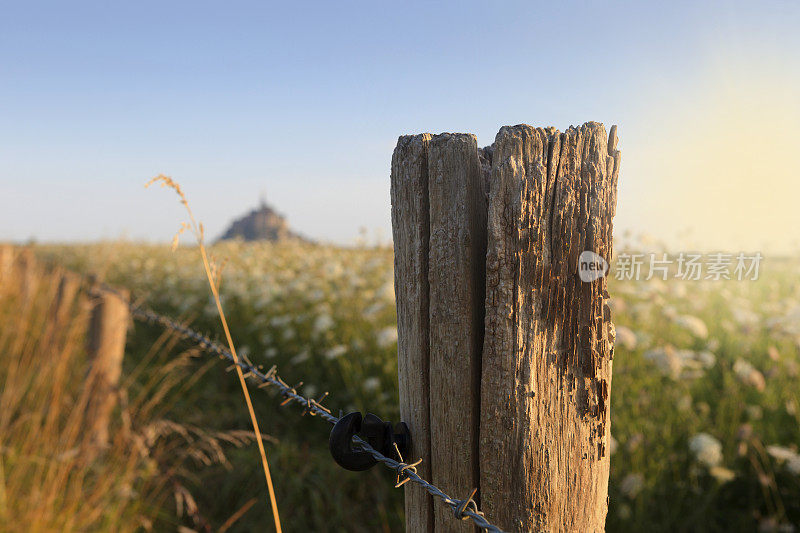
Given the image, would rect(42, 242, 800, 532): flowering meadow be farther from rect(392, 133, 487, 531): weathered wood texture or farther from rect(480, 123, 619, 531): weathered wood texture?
rect(480, 123, 619, 531): weathered wood texture

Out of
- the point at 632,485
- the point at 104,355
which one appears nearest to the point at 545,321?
the point at 632,485

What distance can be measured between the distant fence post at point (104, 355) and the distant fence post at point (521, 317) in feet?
10.3

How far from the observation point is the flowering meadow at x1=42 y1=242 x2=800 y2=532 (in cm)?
294

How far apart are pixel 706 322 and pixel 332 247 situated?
498cm

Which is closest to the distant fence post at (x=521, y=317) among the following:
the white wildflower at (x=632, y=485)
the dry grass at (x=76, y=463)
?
the dry grass at (x=76, y=463)

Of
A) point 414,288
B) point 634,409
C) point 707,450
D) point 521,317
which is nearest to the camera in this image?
point 521,317

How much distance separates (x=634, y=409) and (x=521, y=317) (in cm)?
282

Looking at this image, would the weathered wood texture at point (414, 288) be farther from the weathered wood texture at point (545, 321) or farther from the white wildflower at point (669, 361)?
the white wildflower at point (669, 361)

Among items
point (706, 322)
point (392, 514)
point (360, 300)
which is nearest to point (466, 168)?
point (392, 514)

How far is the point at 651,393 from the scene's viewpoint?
353 cm

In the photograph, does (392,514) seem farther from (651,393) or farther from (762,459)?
(762,459)

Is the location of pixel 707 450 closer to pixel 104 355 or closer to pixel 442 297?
pixel 442 297

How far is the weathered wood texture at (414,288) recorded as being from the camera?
105cm

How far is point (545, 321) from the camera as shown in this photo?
0.95 meters
